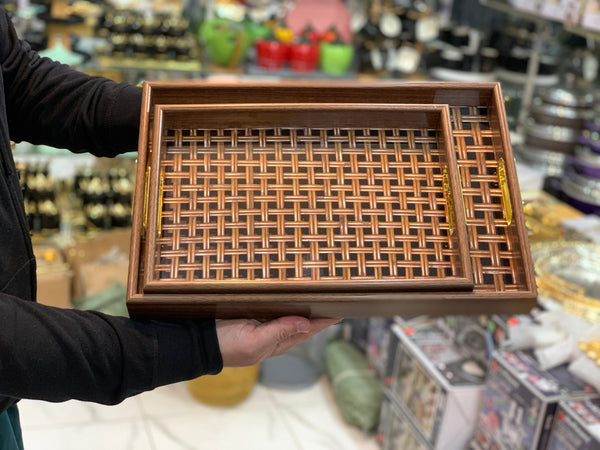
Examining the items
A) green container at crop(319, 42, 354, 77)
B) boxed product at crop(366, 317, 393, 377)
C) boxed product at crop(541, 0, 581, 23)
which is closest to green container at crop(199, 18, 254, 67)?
green container at crop(319, 42, 354, 77)

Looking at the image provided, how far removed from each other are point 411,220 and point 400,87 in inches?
6.4

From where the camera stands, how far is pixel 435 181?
77 centimetres

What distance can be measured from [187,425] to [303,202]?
59.2 inches

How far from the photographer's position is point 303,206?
2.44ft

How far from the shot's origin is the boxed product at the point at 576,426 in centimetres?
126

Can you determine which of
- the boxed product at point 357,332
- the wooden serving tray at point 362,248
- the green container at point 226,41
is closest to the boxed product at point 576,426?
the wooden serving tray at point 362,248

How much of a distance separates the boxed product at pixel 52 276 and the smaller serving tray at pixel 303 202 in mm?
1630

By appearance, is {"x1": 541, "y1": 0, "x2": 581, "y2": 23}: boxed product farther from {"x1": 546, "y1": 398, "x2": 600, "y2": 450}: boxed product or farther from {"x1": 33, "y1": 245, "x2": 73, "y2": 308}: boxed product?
{"x1": 33, "y1": 245, "x2": 73, "y2": 308}: boxed product

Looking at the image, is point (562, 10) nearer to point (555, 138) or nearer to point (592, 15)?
point (592, 15)

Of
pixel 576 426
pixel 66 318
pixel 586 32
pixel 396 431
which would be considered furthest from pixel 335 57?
pixel 66 318

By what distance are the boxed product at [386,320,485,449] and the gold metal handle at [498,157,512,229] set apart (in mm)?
943

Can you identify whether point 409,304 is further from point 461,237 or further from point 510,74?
point 510,74

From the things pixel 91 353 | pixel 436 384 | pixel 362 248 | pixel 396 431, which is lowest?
pixel 396 431

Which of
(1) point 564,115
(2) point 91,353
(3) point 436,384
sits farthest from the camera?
(1) point 564,115
